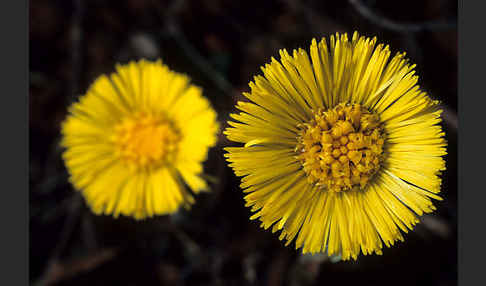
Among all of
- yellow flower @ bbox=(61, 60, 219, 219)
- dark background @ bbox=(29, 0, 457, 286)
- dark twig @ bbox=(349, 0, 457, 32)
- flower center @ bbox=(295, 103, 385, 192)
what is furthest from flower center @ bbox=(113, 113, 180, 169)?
dark twig @ bbox=(349, 0, 457, 32)

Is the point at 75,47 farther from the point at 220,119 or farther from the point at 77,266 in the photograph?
the point at 77,266

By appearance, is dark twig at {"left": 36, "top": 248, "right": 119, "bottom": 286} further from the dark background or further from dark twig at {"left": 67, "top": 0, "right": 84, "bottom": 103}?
dark twig at {"left": 67, "top": 0, "right": 84, "bottom": 103}

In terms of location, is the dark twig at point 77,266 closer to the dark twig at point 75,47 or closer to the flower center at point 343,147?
the dark twig at point 75,47

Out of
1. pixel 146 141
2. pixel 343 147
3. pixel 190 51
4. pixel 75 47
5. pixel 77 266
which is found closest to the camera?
pixel 343 147

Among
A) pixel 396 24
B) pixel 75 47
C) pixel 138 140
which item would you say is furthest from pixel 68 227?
pixel 396 24

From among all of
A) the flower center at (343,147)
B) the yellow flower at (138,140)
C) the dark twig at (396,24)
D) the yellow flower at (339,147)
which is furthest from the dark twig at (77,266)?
the dark twig at (396,24)

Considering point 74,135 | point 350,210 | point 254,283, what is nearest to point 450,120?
point 350,210

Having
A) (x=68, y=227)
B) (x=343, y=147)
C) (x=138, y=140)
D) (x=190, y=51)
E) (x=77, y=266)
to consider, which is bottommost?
(x=77, y=266)

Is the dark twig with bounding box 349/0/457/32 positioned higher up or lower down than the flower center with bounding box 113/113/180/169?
higher up
